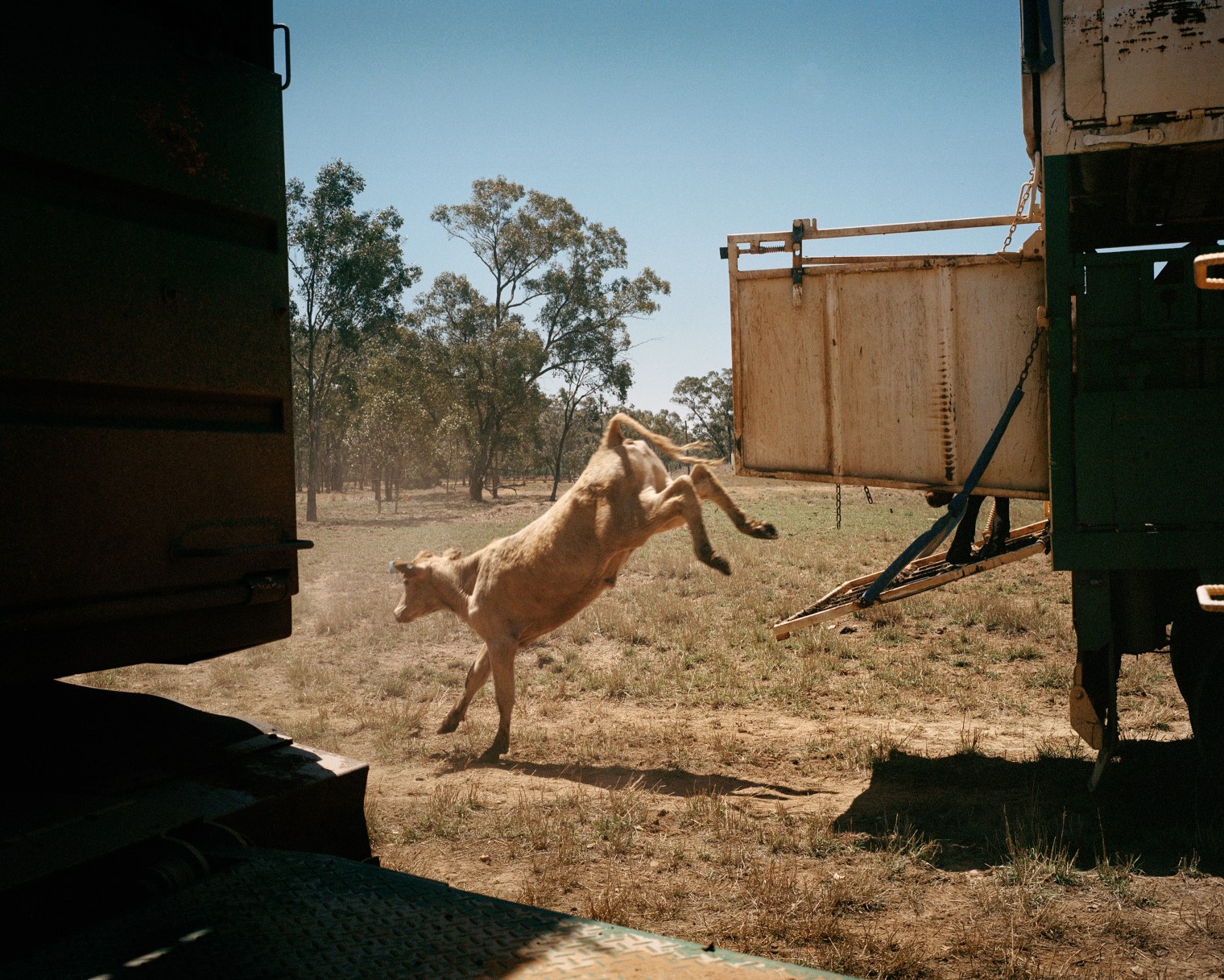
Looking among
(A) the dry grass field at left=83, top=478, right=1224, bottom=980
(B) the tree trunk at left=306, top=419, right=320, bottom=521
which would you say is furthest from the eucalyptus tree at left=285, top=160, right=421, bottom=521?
(A) the dry grass field at left=83, top=478, right=1224, bottom=980

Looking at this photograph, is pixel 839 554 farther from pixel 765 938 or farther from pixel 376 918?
pixel 376 918

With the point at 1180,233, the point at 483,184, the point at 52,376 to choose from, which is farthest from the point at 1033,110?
the point at 483,184

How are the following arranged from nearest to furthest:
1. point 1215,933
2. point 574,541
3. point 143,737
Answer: point 143,737 < point 1215,933 < point 574,541

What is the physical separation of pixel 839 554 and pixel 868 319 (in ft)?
38.9

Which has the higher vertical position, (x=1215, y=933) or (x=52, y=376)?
(x=52, y=376)

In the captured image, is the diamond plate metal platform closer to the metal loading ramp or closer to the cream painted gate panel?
the metal loading ramp

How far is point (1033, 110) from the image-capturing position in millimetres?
5035

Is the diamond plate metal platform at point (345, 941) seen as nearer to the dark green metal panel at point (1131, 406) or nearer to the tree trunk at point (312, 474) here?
the dark green metal panel at point (1131, 406)

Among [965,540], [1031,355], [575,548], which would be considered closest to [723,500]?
[575,548]

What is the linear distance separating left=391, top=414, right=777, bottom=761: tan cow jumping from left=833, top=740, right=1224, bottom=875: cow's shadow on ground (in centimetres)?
244

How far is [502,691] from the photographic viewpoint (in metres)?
7.93

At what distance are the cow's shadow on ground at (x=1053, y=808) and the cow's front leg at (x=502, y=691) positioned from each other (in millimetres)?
3162

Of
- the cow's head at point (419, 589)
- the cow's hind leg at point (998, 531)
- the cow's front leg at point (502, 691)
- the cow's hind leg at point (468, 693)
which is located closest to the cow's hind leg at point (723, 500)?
the cow's hind leg at point (998, 531)

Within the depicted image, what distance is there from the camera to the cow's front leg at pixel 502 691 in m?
7.67
